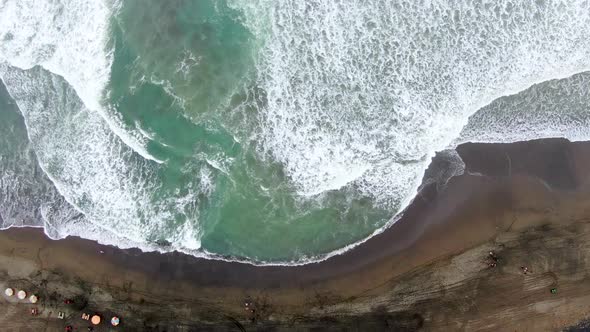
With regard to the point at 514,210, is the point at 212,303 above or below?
below

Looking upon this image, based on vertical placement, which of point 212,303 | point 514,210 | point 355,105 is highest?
point 355,105

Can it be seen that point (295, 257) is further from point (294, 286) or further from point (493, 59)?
point (493, 59)

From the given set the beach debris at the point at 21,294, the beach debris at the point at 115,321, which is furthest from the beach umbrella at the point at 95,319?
the beach debris at the point at 21,294

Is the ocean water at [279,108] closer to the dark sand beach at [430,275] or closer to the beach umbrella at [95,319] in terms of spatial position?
the dark sand beach at [430,275]

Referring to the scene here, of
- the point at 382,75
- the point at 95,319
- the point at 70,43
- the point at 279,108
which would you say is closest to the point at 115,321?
the point at 95,319

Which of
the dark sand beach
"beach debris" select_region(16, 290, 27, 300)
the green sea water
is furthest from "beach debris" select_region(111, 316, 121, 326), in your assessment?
"beach debris" select_region(16, 290, 27, 300)

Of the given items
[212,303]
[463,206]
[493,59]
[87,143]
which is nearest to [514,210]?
[463,206]

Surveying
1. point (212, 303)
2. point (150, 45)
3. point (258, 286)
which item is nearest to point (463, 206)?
point (258, 286)
